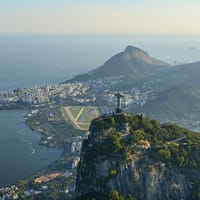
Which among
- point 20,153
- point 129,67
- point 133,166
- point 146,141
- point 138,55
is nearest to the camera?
point 133,166

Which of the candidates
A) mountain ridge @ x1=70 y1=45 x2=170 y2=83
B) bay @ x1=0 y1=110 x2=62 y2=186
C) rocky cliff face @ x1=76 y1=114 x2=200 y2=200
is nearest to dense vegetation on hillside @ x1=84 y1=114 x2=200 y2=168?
rocky cliff face @ x1=76 y1=114 x2=200 y2=200

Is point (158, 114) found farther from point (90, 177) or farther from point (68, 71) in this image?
point (68, 71)

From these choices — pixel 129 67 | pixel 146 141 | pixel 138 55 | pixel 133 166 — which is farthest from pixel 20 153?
pixel 138 55

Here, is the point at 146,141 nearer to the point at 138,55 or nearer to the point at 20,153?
the point at 20,153

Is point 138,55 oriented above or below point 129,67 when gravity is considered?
above

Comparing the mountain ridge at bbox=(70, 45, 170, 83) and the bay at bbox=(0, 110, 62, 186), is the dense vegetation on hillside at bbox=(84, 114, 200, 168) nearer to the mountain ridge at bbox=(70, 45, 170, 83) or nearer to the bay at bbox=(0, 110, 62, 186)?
the bay at bbox=(0, 110, 62, 186)

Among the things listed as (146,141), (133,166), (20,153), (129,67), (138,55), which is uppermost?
(146,141)

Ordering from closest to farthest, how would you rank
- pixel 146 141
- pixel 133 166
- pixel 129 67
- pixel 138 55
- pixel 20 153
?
pixel 133 166, pixel 146 141, pixel 20 153, pixel 129 67, pixel 138 55

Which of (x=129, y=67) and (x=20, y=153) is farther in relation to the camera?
(x=129, y=67)

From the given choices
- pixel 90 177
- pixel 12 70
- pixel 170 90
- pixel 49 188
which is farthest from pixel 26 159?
pixel 12 70
